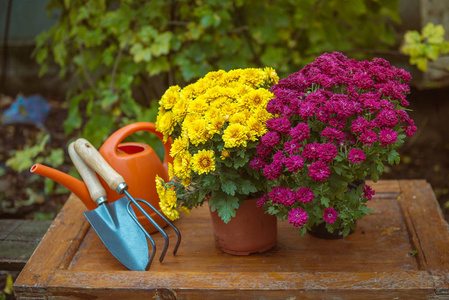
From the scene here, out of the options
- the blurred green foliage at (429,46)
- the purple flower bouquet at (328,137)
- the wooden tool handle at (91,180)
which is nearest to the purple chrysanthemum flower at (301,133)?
the purple flower bouquet at (328,137)

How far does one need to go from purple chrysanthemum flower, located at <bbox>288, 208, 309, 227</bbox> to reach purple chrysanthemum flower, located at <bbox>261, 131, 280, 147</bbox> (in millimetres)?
138

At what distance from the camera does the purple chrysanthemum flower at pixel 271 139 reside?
0.99 m

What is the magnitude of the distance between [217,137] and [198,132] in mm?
45

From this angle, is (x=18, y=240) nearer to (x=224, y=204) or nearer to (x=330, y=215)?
(x=224, y=204)

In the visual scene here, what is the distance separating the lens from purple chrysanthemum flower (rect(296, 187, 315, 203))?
0.97 meters

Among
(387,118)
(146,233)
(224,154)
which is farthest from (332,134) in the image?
(146,233)

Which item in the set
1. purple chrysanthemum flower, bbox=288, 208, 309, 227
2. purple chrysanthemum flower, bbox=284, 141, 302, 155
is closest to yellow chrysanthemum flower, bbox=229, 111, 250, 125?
purple chrysanthemum flower, bbox=284, 141, 302, 155

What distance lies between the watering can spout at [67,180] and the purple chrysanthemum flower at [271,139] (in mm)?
519

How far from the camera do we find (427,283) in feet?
3.35

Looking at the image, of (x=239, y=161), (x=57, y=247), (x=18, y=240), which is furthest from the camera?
(x=18, y=240)

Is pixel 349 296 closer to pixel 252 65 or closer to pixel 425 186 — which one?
pixel 425 186

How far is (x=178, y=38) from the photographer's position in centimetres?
207

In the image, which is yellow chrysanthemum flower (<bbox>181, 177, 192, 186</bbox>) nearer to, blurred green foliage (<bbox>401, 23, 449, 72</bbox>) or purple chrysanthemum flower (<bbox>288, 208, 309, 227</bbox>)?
purple chrysanthemum flower (<bbox>288, 208, 309, 227</bbox>)

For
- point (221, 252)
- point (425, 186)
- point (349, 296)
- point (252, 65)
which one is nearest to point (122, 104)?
point (252, 65)
